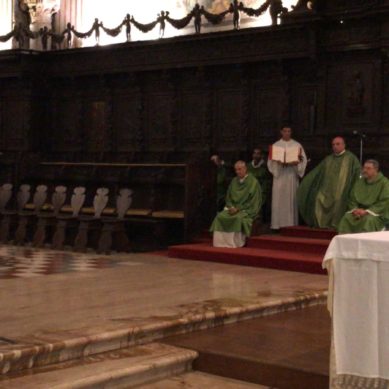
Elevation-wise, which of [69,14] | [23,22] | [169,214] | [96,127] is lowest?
[169,214]

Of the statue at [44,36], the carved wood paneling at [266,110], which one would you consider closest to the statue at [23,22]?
the statue at [44,36]

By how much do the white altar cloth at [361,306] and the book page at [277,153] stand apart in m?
8.04

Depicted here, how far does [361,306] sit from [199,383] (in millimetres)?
1457

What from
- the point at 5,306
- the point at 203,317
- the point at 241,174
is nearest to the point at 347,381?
the point at 203,317

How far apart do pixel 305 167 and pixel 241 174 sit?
1.18m

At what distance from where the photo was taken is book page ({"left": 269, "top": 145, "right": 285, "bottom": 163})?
43.9ft

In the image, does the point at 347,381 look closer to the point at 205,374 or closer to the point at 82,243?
the point at 205,374

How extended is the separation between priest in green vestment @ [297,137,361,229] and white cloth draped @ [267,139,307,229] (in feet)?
1.40

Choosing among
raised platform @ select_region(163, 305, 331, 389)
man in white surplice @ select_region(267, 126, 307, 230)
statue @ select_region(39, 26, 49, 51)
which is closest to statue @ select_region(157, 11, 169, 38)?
statue @ select_region(39, 26, 49, 51)

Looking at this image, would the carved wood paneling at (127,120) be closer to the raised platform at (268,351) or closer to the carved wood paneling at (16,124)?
the carved wood paneling at (16,124)

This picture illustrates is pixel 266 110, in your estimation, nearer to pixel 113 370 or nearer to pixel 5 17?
pixel 5 17

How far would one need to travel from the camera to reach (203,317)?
726 cm

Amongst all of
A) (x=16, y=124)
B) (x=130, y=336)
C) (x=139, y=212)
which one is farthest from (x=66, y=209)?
(x=130, y=336)

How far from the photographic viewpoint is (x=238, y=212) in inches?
503
